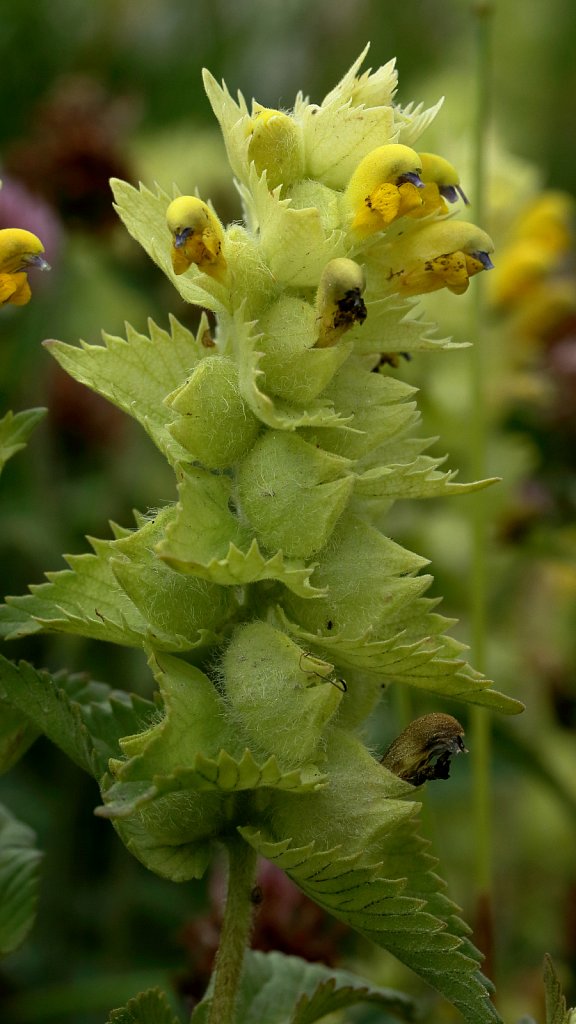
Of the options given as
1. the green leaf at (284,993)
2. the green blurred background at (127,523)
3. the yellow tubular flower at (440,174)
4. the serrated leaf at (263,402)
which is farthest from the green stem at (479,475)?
the serrated leaf at (263,402)

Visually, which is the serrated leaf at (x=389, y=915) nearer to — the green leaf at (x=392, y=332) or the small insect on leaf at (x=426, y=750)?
the small insect on leaf at (x=426, y=750)

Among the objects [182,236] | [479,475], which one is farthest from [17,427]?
[479,475]

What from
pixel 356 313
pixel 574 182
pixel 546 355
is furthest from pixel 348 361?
pixel 574 182

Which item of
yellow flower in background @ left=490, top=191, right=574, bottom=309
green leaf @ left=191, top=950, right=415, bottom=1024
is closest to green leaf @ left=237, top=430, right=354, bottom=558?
green leaf @ left=191, top=950, right=415, bottom=1024

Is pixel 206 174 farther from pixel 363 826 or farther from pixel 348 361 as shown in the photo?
pixel 363 826

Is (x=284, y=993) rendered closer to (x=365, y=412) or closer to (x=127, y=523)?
(x=365, y=412)

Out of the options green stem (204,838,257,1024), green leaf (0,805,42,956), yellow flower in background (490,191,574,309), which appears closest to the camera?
green stem (204,838,257,1024)

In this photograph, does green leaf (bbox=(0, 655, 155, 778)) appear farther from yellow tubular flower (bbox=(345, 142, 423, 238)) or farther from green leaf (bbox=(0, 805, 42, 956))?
yellow tubular flower (bbox=(345, 142, 423, 238))

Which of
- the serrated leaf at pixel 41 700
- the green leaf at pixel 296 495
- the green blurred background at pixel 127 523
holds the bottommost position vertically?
the green blurred background at pixel 127 523
